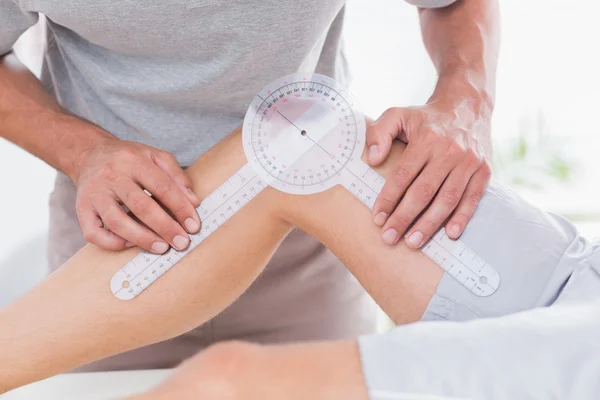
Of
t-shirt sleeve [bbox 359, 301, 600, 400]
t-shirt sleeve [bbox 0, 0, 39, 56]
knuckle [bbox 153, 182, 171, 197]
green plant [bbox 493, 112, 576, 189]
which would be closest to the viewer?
t-shirt sleeve [bbox 359, 301, 600, 400]

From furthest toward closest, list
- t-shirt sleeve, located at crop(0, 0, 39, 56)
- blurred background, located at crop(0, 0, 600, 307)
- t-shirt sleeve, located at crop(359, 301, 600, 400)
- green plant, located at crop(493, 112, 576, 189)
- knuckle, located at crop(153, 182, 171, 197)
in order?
green plant, located at crop(493, 112, 576, 189) < blurred background, located at crop(0, 0, 600, 307) < t-shirt sleeve, located at crop(0, 0, 39, 56) < knuckle, located at crop(153, 182, 171, 197) < t-shirt sleeve, located at crop(359, 301, 600, 400)

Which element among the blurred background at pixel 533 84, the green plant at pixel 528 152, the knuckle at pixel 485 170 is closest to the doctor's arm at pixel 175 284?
the knuckle at pixel 485 170

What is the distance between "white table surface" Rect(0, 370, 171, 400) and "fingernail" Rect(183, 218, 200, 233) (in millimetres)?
302

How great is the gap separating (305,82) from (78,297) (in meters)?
0.43

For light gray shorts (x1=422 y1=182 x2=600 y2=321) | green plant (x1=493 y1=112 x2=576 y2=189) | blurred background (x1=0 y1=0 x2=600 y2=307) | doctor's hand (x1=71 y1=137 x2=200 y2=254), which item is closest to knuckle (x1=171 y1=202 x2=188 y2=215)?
doctor's hand (x1=71 y1=137 x2=200 y2=254)

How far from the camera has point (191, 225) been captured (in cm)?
97

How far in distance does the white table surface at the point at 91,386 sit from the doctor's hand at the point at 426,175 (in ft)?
1.62

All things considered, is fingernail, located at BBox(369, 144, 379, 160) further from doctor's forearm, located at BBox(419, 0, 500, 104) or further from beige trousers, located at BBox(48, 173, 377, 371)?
beige trousers, located at BBox(48, 173, 377, 371)

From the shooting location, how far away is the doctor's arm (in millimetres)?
965

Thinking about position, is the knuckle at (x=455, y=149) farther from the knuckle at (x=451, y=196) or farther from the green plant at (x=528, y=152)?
the green plant at (x=528, y=152)

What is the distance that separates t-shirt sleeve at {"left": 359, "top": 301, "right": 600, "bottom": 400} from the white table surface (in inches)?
22.5

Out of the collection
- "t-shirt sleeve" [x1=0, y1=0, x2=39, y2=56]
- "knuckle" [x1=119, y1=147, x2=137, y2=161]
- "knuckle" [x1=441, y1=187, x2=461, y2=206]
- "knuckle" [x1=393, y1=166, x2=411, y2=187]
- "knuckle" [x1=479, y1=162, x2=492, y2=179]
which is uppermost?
"t-shirt sleeve" [x1=0, y1=0, x2=39, y2=56]

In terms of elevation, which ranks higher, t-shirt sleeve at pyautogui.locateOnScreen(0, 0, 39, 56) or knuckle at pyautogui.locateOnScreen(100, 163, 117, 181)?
t-shirt sleeve at pyautogui.locateOnScreen(0, 0, 39, 56)

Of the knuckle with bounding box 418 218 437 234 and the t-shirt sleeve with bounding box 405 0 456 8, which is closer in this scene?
the knuckle with bounding box 418 218 437 234
